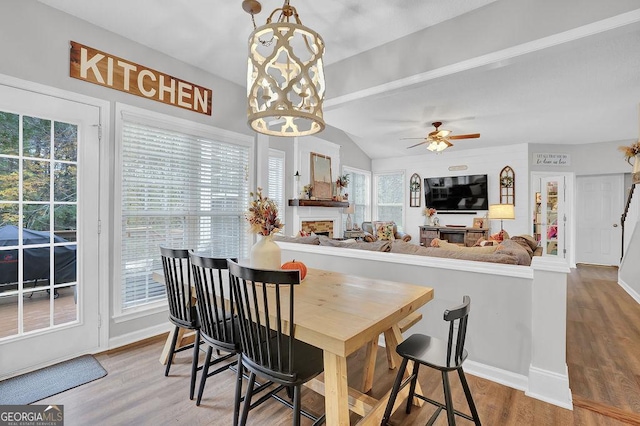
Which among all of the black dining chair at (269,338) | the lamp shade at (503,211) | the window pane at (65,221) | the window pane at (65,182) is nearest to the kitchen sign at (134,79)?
the window pane at (65,182)

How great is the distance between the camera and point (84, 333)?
260 cm

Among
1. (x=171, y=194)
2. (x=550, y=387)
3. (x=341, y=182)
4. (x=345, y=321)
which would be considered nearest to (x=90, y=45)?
(x=171, y=194)

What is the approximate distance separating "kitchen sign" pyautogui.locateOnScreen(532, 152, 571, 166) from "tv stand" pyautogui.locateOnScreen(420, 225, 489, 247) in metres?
1.79

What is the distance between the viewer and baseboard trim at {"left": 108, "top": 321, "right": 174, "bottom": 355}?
9.06ft

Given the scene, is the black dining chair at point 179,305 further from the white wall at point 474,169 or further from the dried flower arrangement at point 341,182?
the white wall at point 474,169

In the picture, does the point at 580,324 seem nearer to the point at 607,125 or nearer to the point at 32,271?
the point at 607,125

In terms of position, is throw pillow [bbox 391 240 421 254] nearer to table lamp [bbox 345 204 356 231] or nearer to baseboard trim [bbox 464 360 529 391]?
baseboard trim [bbox 464 360 529 391]

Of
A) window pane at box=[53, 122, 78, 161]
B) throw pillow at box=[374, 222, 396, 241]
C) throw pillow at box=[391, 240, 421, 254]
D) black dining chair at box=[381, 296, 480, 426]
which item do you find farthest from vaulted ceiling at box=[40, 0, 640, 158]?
throw pillow at box=[374, 222, 396, 241]

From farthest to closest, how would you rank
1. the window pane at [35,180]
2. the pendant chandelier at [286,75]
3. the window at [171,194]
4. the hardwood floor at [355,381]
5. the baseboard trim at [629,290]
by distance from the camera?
1. the baseboard trim at [629,290]
2. the window at [171,194]
3. the window pane at [35,180]
4. the hardwood floor at [355,381]
5. the pendant chandelier at [286,75]

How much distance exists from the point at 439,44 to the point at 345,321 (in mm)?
2353

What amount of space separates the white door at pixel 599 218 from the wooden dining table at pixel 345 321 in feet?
24.2

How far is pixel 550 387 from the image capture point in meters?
2.03

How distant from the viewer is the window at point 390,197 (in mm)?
8242

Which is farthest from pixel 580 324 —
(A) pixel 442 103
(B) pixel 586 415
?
(A) pixel 442 103
